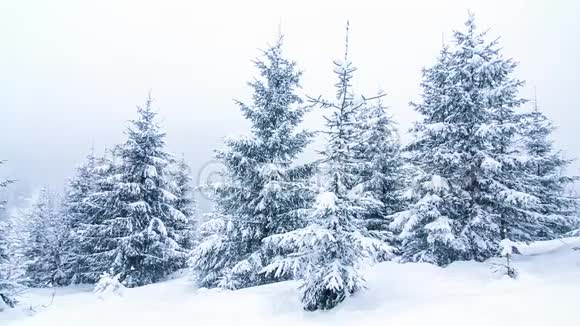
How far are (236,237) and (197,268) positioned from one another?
3409 millimetres

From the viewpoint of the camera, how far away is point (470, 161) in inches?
632

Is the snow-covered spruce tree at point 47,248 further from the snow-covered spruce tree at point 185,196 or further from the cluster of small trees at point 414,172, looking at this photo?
the cluster of small trees at point 414,172

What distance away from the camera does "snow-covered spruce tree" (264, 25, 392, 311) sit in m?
10.6

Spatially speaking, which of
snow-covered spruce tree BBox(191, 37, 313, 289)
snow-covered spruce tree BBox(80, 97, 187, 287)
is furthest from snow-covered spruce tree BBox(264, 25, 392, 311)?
snow-covered spruce tree BBox(80, 97, 187, 287)

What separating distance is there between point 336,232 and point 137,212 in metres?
16.3

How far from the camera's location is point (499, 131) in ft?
49.1

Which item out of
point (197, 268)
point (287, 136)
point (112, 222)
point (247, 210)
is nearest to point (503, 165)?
point (287, 136)

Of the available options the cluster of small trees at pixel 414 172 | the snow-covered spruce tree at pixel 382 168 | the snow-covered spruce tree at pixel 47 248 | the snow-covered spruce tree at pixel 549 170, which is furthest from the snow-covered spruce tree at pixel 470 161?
the snow-covered spruce tree at pixel 47 248

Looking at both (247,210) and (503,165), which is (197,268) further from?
(503,165)

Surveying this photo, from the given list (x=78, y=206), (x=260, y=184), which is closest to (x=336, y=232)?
(x=260, y=184)

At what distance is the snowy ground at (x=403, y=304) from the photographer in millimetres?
8750

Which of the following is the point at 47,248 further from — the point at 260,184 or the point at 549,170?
the point at 549,170

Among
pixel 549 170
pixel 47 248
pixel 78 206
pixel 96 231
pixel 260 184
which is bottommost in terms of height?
pixel 47 248

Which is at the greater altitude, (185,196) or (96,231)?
(185,196)
